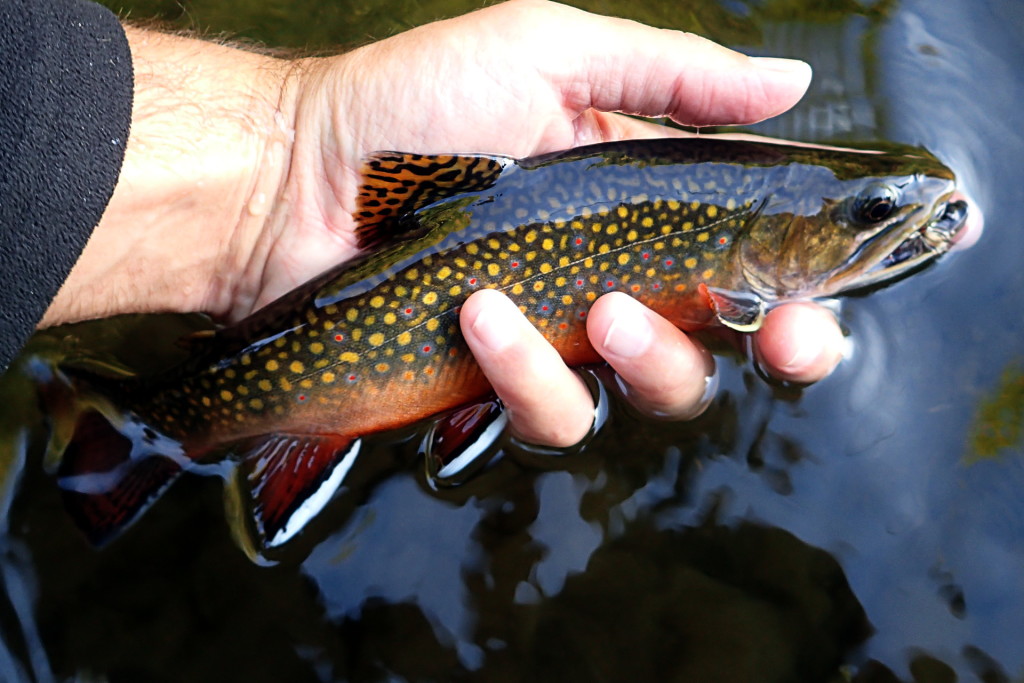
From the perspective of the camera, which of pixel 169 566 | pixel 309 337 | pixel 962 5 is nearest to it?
pixel 309 337

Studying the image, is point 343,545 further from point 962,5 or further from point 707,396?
point 962,5

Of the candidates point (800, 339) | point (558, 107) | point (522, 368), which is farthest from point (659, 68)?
point (522, 368)

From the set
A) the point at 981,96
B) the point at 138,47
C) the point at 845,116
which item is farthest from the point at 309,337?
the point at 981,96

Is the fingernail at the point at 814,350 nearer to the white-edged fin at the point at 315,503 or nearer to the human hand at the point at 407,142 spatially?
the human hand at the point at 407,142

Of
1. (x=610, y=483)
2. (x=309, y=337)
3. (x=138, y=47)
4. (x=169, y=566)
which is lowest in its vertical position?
(x=169, y=566)

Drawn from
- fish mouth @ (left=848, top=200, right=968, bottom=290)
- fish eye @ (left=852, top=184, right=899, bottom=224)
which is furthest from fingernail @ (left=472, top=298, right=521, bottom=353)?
fish mouth @ (left=848, top=200, right=968, bottom=290)

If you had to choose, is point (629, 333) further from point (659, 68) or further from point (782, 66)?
point (782, 66)

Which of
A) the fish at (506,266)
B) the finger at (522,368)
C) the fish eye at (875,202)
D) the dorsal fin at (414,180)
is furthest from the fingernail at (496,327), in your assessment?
the fish eye at (875,202)
